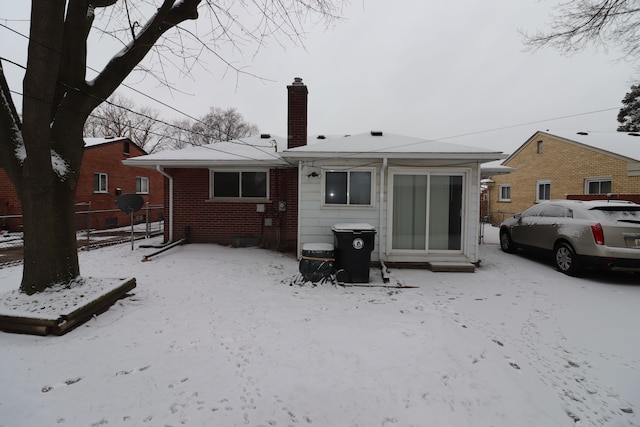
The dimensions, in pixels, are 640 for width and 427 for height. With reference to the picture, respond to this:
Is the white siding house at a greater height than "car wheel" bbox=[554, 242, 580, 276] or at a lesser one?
greater

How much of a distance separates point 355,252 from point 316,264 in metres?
0.84

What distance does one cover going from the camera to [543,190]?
55.5ft

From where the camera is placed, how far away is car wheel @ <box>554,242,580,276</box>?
21.0 feet

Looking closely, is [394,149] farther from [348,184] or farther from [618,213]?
[618,213]

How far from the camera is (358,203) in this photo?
24.4 feet

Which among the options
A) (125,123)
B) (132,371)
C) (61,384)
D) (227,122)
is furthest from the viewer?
(227,122)

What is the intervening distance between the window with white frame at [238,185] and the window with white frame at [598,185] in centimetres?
1573

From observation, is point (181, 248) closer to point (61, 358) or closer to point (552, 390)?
point (61, 358)

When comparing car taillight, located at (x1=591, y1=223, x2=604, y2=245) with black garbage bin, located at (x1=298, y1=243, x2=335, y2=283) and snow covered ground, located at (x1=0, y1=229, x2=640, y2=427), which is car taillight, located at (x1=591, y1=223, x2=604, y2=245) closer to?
snow covered ground, located at (x1=0, y1=229, x2=640, y2=427)

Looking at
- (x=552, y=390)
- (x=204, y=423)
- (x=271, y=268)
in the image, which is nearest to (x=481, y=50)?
(x=271, y=268)

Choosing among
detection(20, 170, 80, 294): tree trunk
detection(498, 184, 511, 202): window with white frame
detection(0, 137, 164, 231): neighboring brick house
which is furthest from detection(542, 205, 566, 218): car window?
detection(0, 137, 164, 231): neighboring brick house

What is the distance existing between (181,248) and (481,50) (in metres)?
12.4

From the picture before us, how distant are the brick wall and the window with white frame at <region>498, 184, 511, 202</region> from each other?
17061 millimetres

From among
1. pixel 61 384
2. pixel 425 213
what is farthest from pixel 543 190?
pixel 61 384
